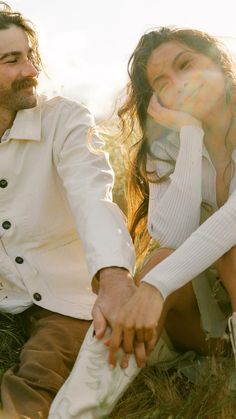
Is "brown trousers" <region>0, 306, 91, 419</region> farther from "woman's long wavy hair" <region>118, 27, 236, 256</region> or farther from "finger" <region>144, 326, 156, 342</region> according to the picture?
"woman's long wavy hair" <region>118, 27, 236, 256</region>

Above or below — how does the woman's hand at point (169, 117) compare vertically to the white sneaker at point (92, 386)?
above

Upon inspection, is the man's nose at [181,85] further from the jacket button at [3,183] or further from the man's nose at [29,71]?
the jacket button at [3,183]

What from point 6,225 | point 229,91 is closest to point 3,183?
point 6,225

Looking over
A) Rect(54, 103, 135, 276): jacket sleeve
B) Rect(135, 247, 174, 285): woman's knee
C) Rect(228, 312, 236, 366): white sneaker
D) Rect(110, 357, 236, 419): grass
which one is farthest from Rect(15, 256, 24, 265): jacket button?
Rect(228, 312, 236, 366): white sneaker

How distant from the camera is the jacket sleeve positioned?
3297 mm

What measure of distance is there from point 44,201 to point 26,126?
39 centimetres

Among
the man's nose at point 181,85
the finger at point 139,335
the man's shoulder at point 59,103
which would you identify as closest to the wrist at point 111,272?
the finger at point 139,335

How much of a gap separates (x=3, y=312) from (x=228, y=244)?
1354mm

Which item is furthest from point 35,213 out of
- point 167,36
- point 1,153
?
point 167,36

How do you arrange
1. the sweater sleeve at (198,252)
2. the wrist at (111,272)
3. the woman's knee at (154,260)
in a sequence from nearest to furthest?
the sweater sleeve at (198,252)
the wrist at (111,272)
the woman's knee at (154,260)

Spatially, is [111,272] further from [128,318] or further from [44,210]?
[44,210]

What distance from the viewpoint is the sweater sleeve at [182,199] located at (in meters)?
3.54

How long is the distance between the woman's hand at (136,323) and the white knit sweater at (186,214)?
0.28ft

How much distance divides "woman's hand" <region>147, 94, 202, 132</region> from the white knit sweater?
0.06m
